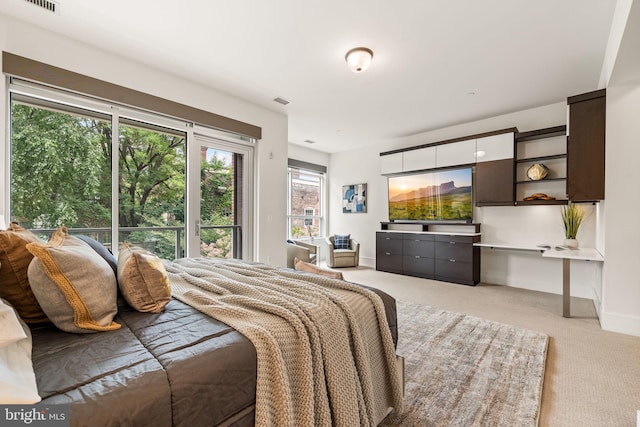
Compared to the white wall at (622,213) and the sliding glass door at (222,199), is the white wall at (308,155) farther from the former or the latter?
the white wall at (622,213)

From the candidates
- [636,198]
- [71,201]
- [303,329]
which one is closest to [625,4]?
[636,198]

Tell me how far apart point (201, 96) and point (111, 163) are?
1.33m

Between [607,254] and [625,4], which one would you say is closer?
[625,4]

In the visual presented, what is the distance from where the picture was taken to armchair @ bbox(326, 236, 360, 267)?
19.7 feet

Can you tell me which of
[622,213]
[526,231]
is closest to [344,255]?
[526,231]

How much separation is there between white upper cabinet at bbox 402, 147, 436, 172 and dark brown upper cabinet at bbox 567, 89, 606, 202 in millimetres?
2184

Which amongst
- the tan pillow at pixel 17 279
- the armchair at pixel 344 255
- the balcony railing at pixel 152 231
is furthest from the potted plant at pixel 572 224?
the tan pillow at pixel 17 279

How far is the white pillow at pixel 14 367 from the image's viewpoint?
632mm

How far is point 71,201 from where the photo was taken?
2.76 metres

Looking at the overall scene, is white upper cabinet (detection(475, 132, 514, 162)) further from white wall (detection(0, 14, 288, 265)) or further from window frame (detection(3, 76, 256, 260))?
window frame (detection(3, 76, 256, 260))

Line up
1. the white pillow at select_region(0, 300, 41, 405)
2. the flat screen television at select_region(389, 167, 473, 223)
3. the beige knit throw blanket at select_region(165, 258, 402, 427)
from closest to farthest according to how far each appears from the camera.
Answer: the white pillow at select_region(0, 300, 41, 405), the beige knit throw blanket at select_region(165, 258, 402, 427), the flat screen television at select_region(389, 167, 473, 223)

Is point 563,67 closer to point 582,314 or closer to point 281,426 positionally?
point 582,314

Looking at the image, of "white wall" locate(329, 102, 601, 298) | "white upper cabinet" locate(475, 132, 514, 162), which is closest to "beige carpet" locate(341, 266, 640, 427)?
"white wall" locate(329, 102, 601, 298)

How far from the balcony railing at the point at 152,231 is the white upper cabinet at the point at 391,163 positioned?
327cm
